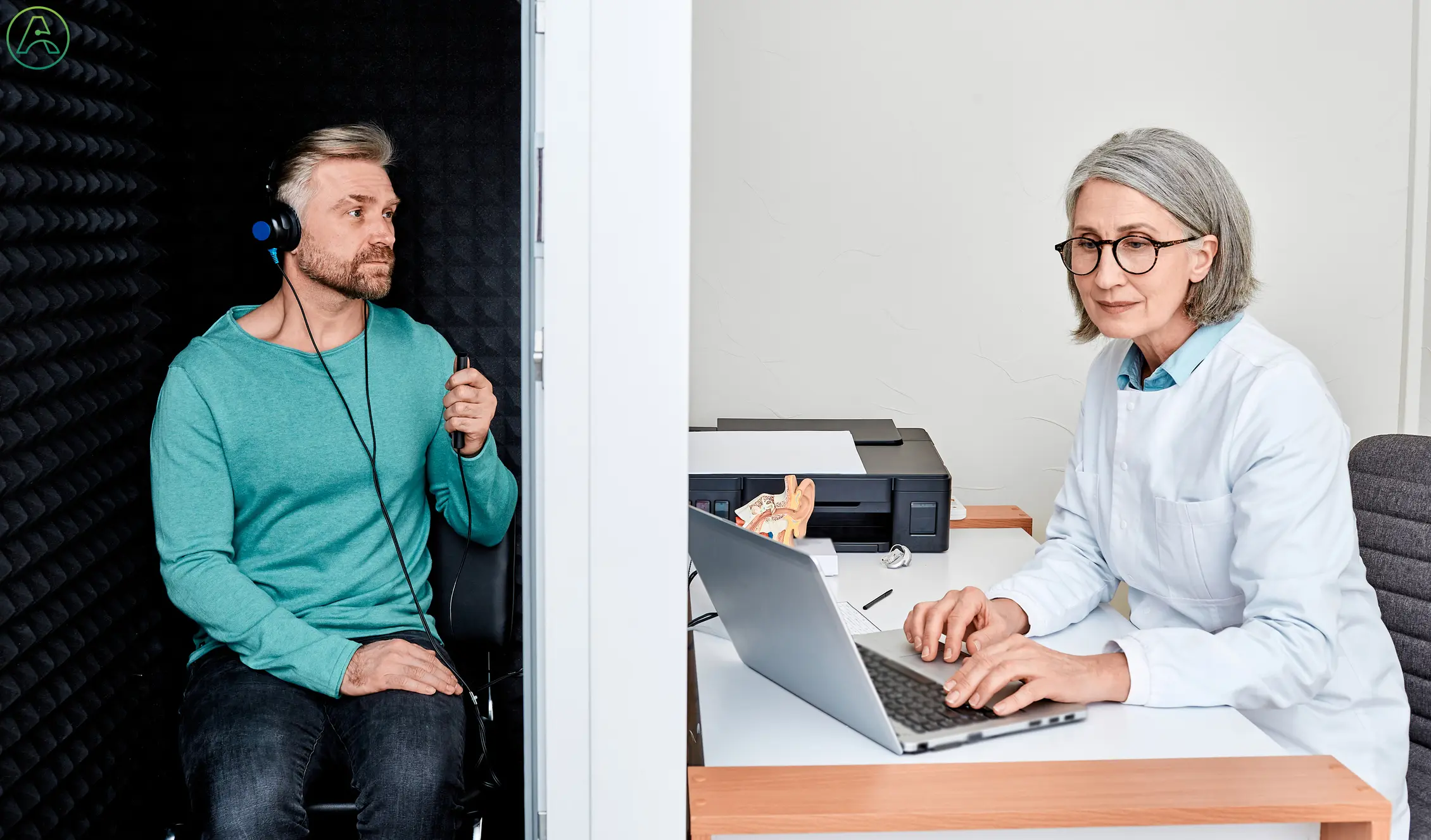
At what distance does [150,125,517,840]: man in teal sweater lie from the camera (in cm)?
145

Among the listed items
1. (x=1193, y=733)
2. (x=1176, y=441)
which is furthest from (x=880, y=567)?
(x=1193, y=733)

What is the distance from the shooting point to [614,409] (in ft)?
2.56

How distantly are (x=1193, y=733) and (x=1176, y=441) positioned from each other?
1.46 ft

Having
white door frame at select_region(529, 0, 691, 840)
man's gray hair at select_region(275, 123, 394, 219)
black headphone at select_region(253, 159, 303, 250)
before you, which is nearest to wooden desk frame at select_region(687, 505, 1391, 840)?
white door frame at select_region(529, 0, 691, 840)

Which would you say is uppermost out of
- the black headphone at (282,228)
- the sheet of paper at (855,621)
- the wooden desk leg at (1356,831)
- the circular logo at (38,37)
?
the circular logo at (38,37)

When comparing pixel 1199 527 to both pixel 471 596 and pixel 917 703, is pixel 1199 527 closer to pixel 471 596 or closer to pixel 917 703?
pixel 917 703

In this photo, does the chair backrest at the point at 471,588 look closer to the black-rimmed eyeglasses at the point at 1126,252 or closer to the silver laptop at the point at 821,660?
the silver laptop at the point at 821,660

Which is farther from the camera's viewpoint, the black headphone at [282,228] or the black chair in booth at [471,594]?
the black chair in booth at [471,594]

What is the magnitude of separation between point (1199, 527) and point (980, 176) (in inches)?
47.6

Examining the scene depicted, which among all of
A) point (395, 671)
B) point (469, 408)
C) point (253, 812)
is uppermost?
point (469, 408)

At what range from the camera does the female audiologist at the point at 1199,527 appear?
1163 millimetres

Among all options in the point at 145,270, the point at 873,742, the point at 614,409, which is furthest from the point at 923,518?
the point at 145,270

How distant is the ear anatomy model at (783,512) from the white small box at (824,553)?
0.07 feet

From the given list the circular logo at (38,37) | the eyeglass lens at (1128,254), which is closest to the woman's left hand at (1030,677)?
the eyeglass lens at (1128,254)
